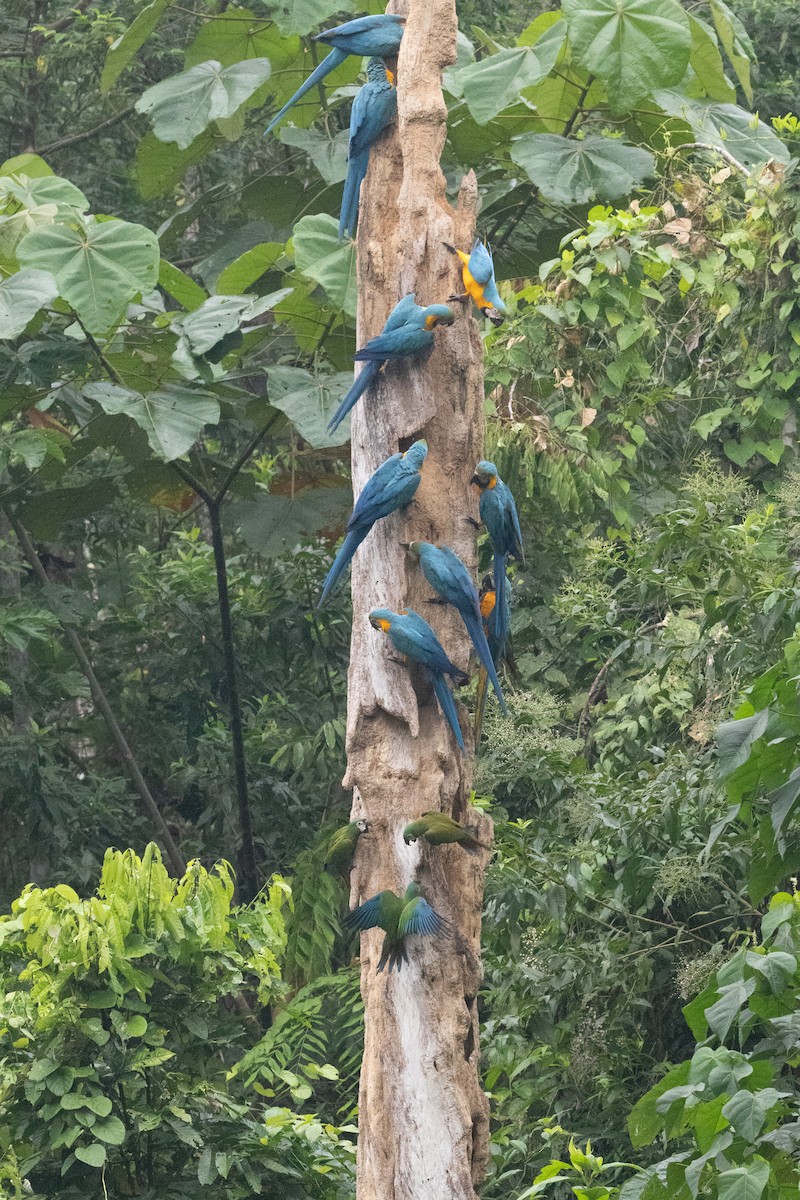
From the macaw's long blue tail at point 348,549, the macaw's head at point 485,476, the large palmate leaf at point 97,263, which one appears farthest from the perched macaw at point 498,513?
the large palmate leaf at point 97,263

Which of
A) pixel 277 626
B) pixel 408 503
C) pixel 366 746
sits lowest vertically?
pixel 277 626

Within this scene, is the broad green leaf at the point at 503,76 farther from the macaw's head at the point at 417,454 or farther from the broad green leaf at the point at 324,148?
the macaw's head at the point at 417,454

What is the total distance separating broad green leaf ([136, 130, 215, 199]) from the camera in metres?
4.46

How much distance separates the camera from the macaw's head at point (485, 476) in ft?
7.88

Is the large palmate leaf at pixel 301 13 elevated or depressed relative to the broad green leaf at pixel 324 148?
elevated

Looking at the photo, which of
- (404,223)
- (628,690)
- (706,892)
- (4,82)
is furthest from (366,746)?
(4,82)

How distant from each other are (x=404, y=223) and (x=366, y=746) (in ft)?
2.94

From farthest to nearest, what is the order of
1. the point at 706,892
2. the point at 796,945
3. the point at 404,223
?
the point at 706,892 → the point at 404,223 → the point at 796,945

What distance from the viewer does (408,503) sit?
2.32 metres

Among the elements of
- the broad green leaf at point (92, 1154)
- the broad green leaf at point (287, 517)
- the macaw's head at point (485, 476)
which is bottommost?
the broad green leaf at point (92, 1154)

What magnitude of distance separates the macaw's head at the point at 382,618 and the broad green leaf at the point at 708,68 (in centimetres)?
268

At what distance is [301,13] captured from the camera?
3908 mm

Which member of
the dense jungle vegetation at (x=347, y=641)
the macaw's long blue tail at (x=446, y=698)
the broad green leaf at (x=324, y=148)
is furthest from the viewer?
the broad green leaf at (x=324, y=148)

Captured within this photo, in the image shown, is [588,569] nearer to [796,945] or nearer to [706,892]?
[706,892]
